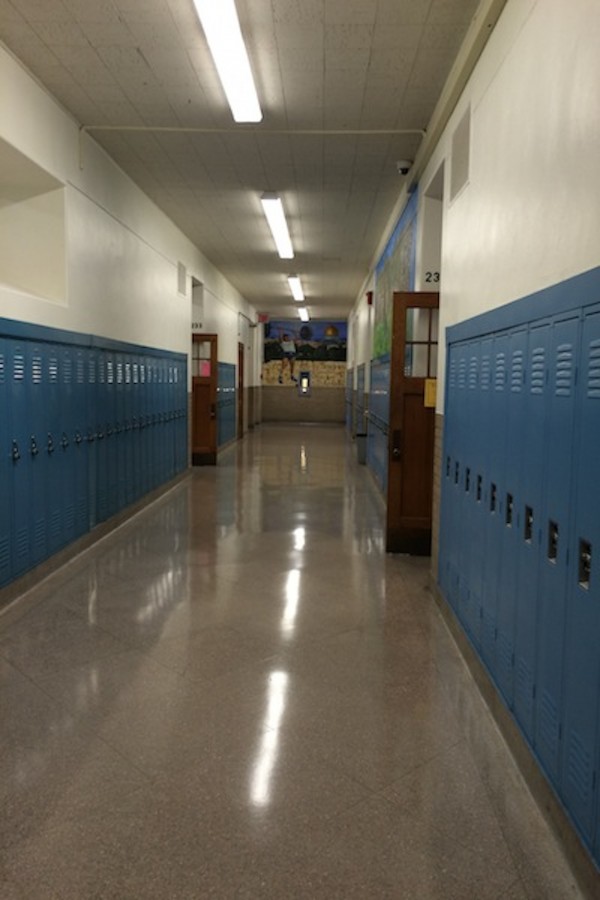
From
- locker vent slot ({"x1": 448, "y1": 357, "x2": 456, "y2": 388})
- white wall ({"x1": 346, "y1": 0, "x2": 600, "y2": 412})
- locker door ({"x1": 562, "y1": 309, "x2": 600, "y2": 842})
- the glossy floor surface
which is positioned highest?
white wall ({"x1": 346, "y1": 0, "x2": 600, "y2": 412})

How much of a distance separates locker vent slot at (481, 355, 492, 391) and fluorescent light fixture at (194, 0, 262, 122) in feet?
7.10

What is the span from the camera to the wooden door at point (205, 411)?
11.7 metres

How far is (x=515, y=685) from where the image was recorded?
2.82 m

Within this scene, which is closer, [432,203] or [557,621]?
[557,621]

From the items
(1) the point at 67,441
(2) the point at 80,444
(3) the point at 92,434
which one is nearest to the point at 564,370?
(1) the point at 67,441

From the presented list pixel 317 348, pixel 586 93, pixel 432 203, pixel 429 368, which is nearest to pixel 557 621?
pixel 586 93

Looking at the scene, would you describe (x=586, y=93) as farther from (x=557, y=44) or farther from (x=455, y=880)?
(x=455, y=880)

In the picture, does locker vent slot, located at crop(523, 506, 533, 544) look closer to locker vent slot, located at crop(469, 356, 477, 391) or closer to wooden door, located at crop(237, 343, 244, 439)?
locker vent slot, located at crop(469, 356, 477, 391)

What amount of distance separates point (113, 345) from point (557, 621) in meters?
5.38

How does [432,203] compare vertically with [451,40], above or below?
below

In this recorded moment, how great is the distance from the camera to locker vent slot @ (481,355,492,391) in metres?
3.40

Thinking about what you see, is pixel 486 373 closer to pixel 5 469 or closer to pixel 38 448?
pixel 5 469

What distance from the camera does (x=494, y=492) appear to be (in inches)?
130

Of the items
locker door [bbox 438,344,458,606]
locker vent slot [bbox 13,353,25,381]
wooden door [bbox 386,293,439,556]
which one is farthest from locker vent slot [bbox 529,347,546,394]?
locker vent slot [bbox 13,353,25,381]
